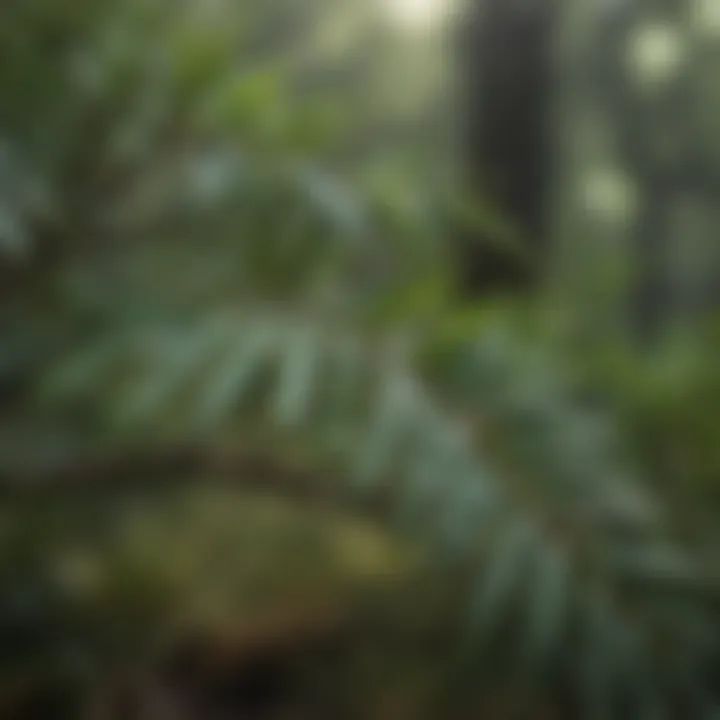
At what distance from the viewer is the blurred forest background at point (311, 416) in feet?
2.60

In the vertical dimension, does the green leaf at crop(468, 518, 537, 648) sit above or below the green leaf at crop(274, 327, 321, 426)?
below

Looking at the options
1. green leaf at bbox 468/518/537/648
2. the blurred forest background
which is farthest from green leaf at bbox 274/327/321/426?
green leaf at bbox 468/518/537/648

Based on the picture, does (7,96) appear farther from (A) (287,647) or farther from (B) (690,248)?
(B) (690,248)

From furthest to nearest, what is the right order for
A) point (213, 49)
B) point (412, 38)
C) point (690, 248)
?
point (690, 248) < point (412, 38) < point (213, 49)

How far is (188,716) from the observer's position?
931 millimetres

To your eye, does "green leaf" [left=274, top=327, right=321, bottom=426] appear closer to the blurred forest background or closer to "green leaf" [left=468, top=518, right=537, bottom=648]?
the blurred forest background

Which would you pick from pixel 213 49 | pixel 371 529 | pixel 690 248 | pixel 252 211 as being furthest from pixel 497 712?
pixel 690 248

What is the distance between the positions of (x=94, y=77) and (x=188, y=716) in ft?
1.68

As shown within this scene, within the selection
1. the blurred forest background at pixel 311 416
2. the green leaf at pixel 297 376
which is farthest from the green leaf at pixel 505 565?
the green leaf at pixel 297 376

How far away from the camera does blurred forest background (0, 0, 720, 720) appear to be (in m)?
0.79

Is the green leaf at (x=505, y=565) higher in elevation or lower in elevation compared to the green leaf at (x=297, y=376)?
lower

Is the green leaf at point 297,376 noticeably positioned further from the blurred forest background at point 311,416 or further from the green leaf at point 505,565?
the green leaf at point 505,565

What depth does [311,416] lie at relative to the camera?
852 mm

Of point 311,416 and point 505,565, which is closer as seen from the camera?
point 505,565
